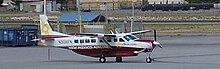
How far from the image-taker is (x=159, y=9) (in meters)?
138

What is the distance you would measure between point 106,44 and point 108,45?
4.6 inches

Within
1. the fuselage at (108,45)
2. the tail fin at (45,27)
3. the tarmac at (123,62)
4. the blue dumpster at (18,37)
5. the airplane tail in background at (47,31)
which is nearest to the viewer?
the tarmac at (123,62)

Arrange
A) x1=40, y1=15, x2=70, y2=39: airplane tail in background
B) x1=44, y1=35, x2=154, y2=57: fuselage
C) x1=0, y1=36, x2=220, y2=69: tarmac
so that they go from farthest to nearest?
x1=40, y1=15, x2=70, y2=39: airplane tail in background < x1=44, y1=35, x2=154, y2=57: fuselage < x1=0, y1=36, x2=220, y2=69: tarmac

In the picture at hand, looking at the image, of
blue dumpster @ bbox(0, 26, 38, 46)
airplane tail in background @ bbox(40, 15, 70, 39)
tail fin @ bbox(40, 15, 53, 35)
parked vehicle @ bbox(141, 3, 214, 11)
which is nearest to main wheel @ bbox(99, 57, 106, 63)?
airplane tail in background @ bbox(40, 15, 70, 39)

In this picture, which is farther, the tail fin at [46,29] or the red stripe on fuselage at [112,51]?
the tail fin at [46,29]

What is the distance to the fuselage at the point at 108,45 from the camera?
31266 mm

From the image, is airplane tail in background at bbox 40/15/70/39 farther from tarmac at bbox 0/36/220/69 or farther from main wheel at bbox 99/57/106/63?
main wheel at bbox 99/57/106/63

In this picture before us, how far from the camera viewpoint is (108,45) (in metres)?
31.6

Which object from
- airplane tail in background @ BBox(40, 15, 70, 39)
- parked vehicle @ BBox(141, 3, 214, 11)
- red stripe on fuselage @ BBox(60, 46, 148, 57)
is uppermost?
parked vehicle @ BBox(141, 3, 214, 11)

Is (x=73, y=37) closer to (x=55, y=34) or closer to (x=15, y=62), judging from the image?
(x=55, y=34)

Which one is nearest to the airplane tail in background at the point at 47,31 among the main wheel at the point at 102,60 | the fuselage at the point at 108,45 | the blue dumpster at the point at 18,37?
the fuselage at the point at 108,45

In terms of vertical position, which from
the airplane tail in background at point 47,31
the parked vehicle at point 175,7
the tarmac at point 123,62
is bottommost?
the tarmac at point 123,62

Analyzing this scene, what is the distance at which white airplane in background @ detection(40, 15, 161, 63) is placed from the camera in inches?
1232

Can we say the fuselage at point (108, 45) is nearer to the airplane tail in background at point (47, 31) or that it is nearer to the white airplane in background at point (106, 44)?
the white airplane in background at point (106, 44)
